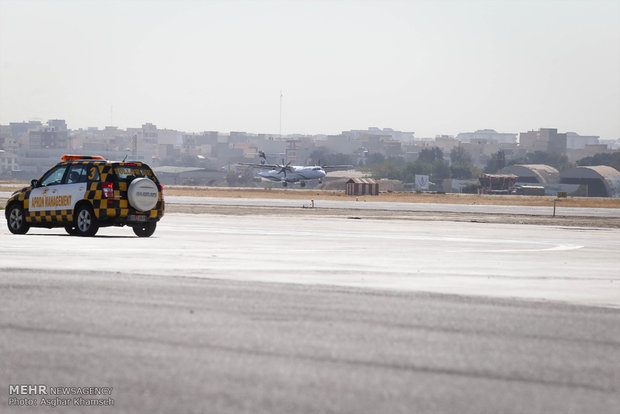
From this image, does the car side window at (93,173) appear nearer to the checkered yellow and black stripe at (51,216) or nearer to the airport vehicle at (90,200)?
the airport vehicle at (90,200)

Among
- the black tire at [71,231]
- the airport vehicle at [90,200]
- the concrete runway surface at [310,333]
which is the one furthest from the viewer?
the black tire at [71,231]

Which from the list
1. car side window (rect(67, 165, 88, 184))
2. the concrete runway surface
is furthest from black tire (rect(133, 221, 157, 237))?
the concrete runway surface

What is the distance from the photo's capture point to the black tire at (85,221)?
23.9 m

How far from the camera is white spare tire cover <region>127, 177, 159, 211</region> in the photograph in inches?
938

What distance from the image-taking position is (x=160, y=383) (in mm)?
6727

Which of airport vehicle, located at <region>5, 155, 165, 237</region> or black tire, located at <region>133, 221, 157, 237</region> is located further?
black tire, located at <region>133, 221, 157, 237</region>

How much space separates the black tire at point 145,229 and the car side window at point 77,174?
193cm

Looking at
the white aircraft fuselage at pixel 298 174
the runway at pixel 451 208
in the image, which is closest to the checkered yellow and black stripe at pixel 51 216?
the runway at pixel 451 208

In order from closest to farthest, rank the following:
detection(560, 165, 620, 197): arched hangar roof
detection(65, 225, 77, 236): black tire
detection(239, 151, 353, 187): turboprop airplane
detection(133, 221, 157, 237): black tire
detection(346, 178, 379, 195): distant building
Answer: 1. detection(65, 225, 77, 236): black tire
2. detection(133, 221, 157, 237): black tire
3. detection(346, 178, 379, 195): distant building
4. detection(239, 151, 353, 187): turboprop airplane
5. detection(560, 165, 620, 197): arched hangar roof

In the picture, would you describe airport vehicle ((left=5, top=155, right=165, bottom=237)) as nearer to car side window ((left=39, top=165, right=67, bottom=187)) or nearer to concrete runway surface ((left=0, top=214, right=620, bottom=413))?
car side window ((left=39, top=165, right=67, bottom=187))

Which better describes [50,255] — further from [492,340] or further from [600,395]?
[600,395]

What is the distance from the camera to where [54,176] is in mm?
25391

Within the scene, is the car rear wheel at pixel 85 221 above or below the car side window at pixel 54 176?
below

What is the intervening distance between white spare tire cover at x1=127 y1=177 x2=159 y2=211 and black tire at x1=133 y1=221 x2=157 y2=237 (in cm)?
92
